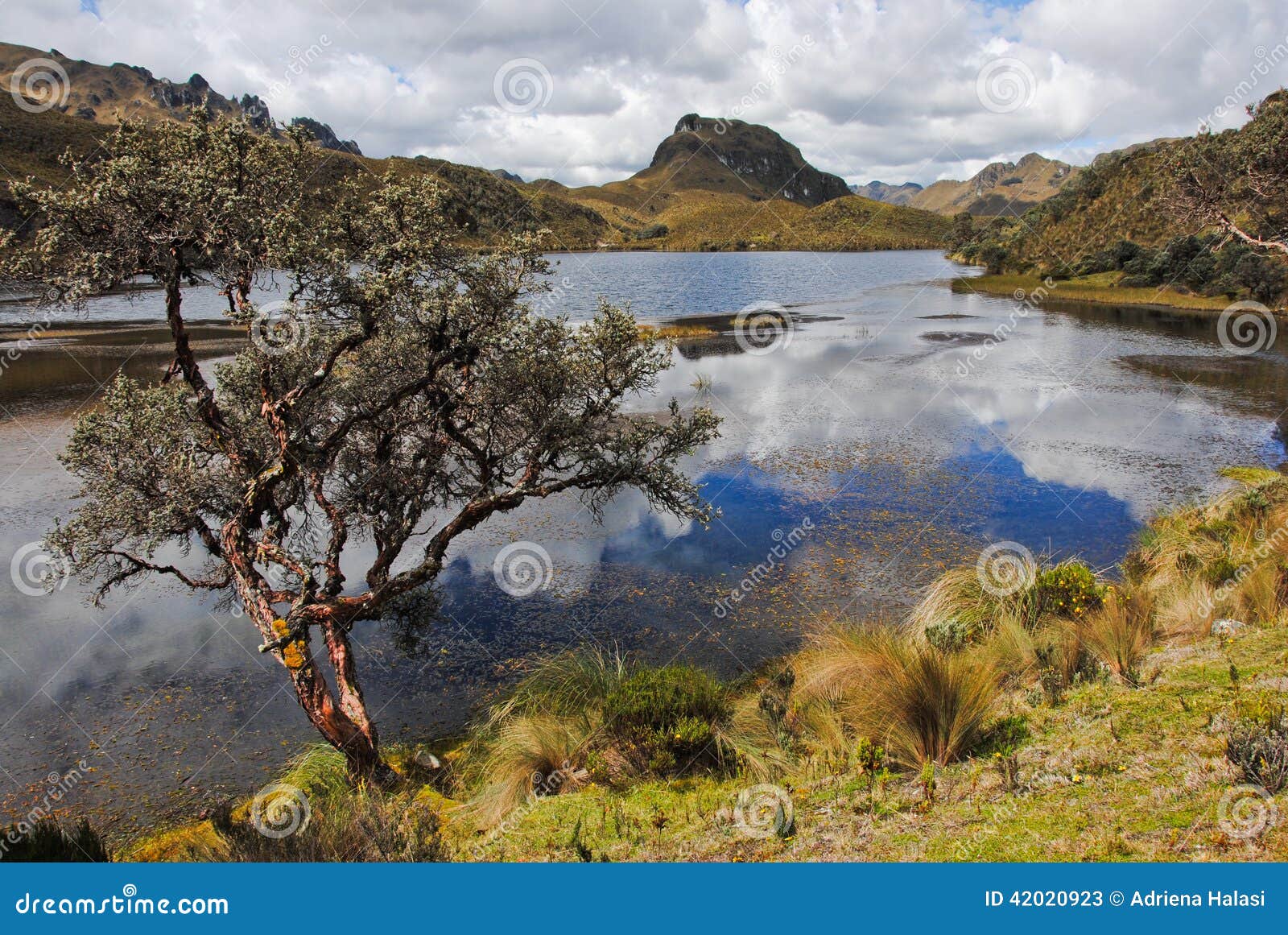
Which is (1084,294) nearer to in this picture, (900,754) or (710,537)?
(710,537)

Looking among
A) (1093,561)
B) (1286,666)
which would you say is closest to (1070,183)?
(1093,561)

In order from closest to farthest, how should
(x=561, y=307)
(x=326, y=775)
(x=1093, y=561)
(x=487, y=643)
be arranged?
1. (x=326, y=775)
2. (x=487, y=643)
3. (x=1093, y=561)
4. (x=561, y=307)

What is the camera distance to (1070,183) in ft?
333

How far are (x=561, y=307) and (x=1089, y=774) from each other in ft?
177

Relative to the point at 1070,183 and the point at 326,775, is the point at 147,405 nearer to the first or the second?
the point at 326,775

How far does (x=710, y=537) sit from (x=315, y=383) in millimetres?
10720

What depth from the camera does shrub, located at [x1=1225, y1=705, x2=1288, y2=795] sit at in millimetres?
5504

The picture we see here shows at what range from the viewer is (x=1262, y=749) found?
5719mm

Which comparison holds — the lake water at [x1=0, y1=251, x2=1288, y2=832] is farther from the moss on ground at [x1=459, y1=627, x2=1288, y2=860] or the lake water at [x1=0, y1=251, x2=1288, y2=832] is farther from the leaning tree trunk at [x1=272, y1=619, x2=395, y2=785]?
the moss on ground at [x1=459, y1=627, x2=1288, y2=860]

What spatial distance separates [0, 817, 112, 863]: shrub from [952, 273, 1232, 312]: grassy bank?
68992mm

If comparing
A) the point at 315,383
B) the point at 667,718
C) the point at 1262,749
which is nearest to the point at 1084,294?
the point at 667,718

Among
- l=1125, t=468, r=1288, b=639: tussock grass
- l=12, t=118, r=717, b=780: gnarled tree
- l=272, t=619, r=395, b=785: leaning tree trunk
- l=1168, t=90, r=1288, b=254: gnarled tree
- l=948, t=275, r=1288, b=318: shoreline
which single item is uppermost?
l=948, t=275, r=1288, b=318: shoreline

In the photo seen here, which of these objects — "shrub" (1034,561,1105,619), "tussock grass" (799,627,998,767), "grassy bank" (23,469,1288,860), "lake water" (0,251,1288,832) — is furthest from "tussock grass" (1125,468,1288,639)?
"tussock grass" (799,627,998,767)

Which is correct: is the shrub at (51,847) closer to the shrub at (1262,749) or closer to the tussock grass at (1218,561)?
the shrub at (1262,749)
